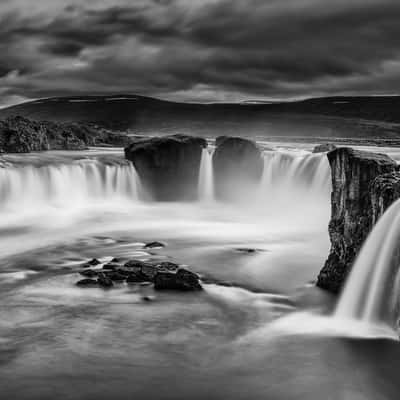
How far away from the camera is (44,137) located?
36938mm

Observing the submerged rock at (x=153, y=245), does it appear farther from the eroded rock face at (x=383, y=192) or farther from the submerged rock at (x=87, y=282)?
the eroded rock face at (x=383, y=192)

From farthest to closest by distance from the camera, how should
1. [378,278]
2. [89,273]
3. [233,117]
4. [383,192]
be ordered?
[233,117] → [89,273] → [383,192] → [378,278]

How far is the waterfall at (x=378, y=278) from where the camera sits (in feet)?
33.3

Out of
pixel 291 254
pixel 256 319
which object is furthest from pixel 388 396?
pixel 291 254

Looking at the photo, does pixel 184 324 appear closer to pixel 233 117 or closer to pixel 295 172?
pixel 295 172

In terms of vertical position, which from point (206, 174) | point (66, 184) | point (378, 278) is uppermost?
point (206, 174)

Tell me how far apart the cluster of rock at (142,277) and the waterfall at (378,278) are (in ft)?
12.1

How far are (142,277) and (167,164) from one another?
18.5 metres

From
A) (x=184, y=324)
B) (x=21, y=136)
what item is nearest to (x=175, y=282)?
(x=184, y=324)

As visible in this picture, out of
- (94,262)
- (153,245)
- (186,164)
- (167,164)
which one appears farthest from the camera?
(186,164)

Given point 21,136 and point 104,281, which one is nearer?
point 104,281

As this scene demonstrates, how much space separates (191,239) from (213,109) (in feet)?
350

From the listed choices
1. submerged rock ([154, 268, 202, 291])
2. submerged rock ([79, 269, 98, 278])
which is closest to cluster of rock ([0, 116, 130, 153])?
submerged rock ([79, 269, 98, 278])

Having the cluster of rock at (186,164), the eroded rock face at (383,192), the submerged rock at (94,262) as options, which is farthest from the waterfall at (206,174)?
the eroded rock face at (383,192)
